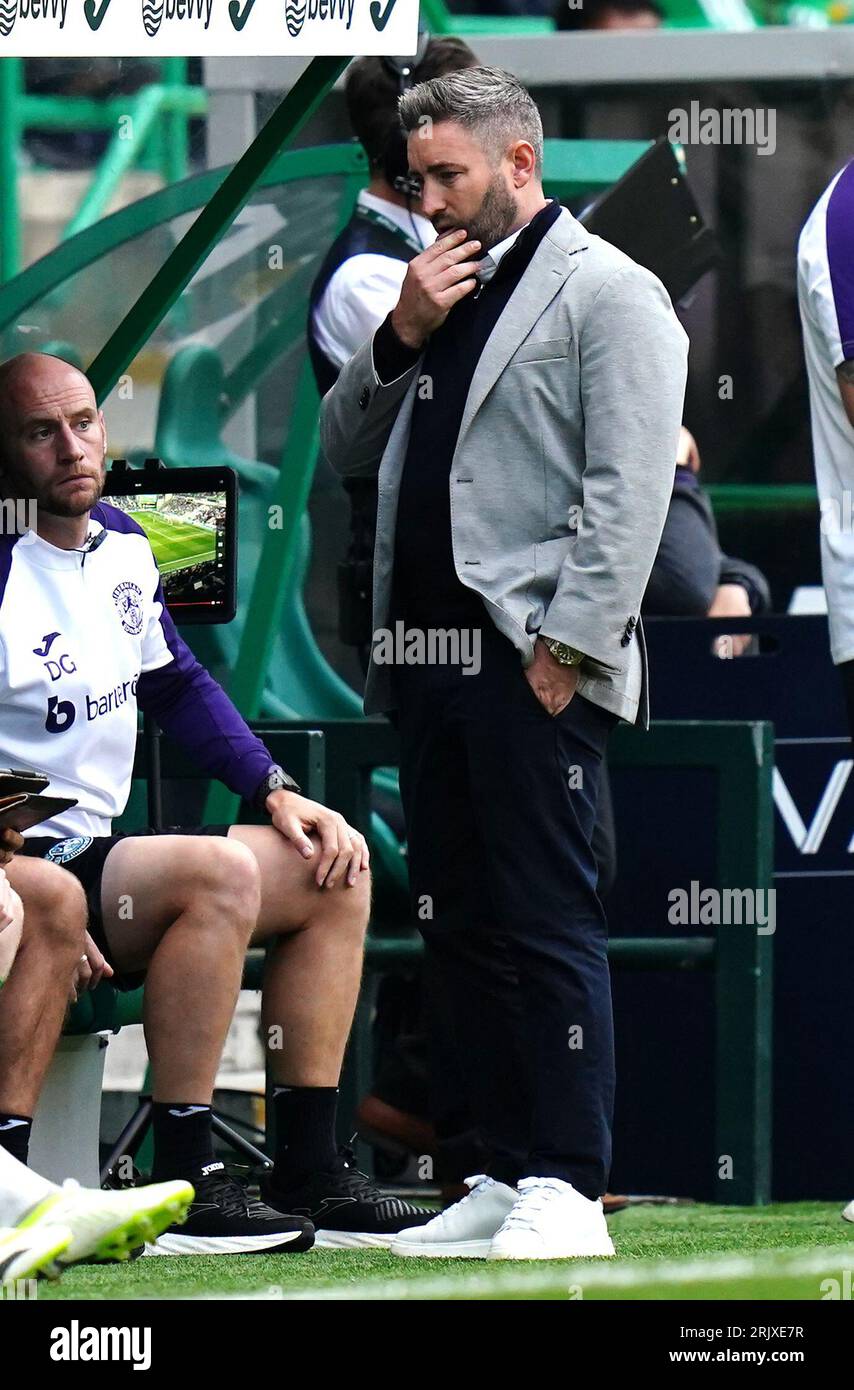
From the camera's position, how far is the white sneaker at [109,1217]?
319cm

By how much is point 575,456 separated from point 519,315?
0.72ft

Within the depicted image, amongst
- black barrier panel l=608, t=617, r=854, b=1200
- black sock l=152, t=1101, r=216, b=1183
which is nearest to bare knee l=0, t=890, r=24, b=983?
black sock l=152, t=1101, r=216, b=1183

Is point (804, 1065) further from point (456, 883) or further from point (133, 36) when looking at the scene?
point (133, 36)

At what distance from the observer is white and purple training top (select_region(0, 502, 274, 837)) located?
12.8ft

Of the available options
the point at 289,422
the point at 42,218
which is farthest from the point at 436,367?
the point at 42,218

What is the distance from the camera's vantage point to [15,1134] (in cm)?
359

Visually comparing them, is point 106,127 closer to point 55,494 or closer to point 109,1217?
point 55,494

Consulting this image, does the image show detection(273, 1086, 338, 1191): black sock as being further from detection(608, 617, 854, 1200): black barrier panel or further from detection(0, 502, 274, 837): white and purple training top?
detection(608, 617, 854, 1200): black barrier panel

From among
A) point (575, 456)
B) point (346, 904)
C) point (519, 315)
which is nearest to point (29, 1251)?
point (346, 904)

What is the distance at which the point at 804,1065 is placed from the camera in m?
5.09

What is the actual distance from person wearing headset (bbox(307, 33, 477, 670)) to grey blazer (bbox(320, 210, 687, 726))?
0.89 meters
